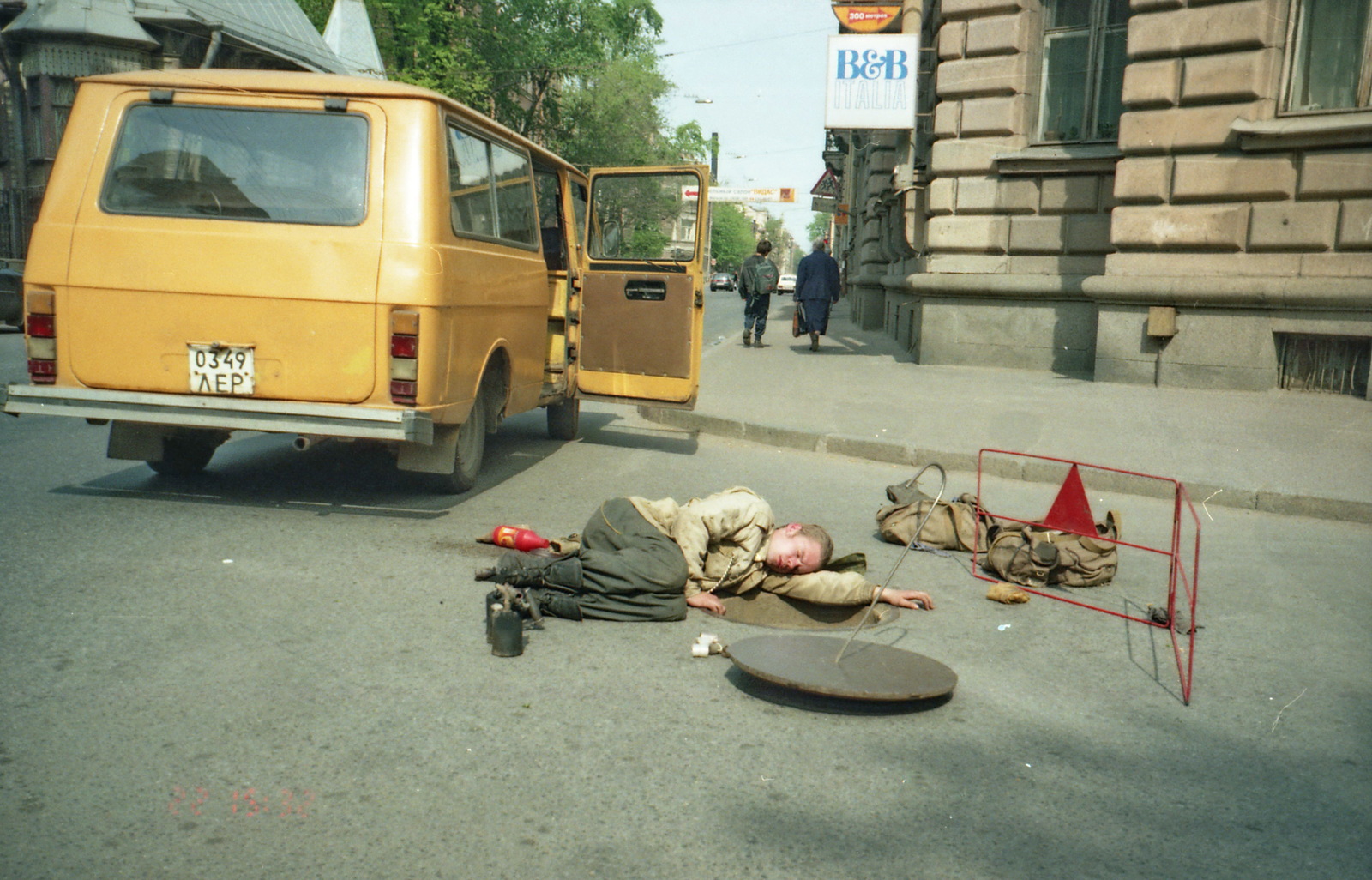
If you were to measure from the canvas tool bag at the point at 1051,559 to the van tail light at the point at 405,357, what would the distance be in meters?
3.01

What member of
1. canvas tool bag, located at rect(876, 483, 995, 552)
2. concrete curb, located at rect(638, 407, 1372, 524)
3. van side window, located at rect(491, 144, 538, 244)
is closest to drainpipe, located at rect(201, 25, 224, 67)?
concrete curb, located at rect(638, 407, 1372, 524)

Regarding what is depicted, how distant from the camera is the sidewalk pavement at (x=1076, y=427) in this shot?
785 cm

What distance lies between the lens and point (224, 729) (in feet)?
10.6

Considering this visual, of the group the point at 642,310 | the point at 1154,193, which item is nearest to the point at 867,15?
the point at 1154,193

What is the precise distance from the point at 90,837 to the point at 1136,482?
7.14m

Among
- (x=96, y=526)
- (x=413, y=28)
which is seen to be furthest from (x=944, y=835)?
(x=413, y=28)

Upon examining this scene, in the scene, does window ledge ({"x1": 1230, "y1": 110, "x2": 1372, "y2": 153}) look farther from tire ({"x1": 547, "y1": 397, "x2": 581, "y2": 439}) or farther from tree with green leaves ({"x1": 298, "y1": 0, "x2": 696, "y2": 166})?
tree with green leaves ({"x1": 298, "y1": 0, "x2": 696, "y2": 166})

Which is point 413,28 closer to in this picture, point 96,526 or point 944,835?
point 96,526

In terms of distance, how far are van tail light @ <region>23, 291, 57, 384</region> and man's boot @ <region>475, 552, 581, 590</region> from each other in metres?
2.77

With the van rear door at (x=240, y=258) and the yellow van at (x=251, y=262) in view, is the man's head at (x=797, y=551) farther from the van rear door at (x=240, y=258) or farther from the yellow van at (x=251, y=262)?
the van rear door at (x=240, y=258)

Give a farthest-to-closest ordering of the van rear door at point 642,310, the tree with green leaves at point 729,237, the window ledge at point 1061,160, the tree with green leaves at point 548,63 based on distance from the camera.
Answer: the tree with green leaves at point 729,237
the tree with green leaves at point 548,63
the window ledge at point 1061,160
the van rear door at point 642,310

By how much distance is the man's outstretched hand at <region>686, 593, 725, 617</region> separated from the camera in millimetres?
4609

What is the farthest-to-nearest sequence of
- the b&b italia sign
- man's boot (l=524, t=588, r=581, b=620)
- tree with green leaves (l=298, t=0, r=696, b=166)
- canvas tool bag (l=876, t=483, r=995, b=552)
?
tree with green leaves (l=298, t=0, r=696, b=166) < the b&b italia sign < canvas tool bag (l=876, t=483, r=995, b=552) < man's boot (l=524, t=588, r=581, b=620)
